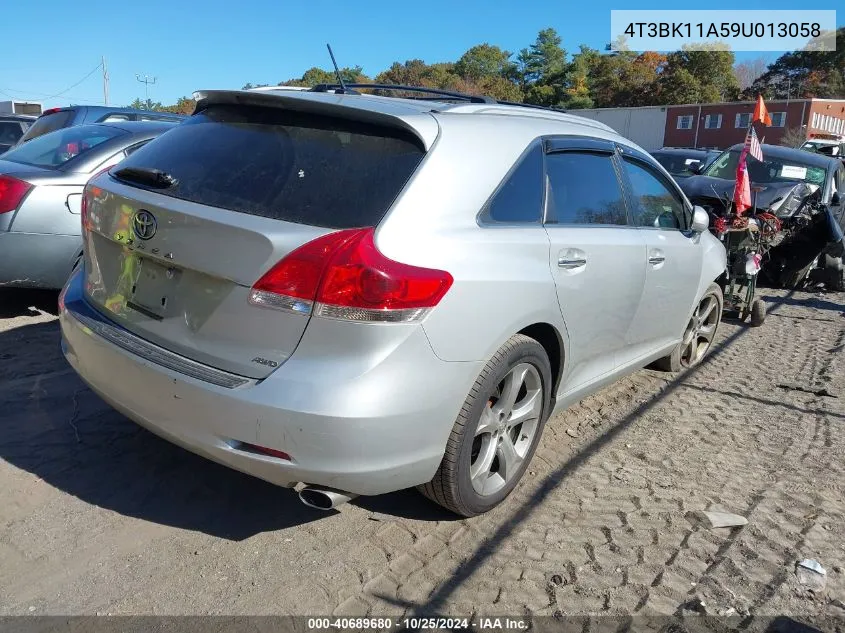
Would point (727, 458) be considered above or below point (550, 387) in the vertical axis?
below

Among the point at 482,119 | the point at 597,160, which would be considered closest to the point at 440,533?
the point at 482,119

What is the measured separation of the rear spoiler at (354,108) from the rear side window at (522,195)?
0.41 m

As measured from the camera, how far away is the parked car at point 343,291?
7.68ft

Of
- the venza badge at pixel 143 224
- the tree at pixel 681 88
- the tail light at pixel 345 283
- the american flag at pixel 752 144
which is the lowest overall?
the tail light at pixel 345 283

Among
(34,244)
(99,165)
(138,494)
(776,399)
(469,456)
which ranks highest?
(99,165)

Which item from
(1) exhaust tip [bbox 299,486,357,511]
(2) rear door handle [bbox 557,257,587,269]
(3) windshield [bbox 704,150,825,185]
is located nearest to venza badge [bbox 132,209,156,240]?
(1) exhaust tip [bbox 299,486,357,511]

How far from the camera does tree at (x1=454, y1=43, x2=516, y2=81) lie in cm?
8550

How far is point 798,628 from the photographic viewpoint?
8.15 feet

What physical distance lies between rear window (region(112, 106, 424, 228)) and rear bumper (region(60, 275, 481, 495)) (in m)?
0.52

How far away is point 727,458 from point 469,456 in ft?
6.07

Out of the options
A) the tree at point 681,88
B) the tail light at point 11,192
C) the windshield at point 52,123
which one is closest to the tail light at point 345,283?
the tail light at point 11,192

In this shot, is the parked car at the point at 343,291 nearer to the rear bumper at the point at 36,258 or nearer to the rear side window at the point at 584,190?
the rear side window at the point at 584,190

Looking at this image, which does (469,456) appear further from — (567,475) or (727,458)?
(727,458)

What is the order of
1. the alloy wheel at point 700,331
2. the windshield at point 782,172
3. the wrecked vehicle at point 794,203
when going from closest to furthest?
the alloy wheel at point 700,331
the wrecked vehicle at point 794,203
the windshield at point 782,172
